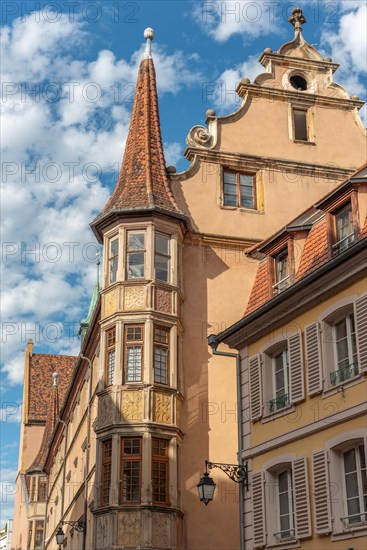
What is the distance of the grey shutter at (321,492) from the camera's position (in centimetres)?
1692

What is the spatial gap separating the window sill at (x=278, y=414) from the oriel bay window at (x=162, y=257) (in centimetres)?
773

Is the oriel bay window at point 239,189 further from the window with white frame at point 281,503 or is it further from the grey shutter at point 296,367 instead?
the window with white frame at point 281,503

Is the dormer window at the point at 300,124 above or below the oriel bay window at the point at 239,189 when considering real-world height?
above

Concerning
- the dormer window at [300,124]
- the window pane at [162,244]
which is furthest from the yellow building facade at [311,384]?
the dormer window at [300,124]

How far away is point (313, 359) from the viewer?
18.4m

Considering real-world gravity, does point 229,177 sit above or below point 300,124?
below

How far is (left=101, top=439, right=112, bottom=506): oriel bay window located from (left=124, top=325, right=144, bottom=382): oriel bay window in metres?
1.97

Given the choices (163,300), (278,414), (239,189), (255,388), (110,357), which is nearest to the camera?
(278,414)

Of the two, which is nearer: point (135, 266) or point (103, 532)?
point (103, 532)

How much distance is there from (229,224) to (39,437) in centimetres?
3792

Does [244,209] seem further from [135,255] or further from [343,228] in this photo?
[343,228]

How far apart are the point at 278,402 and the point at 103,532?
722 centimetres

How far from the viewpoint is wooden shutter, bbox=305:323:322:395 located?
18109mm

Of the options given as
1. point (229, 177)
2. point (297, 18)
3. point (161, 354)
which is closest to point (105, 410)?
point (161, 354)
